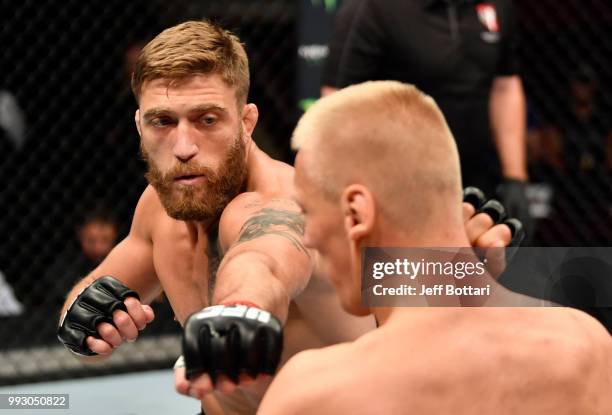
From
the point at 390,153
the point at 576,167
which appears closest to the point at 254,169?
the point at 390,153

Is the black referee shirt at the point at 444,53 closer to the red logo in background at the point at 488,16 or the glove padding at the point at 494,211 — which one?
the red logo in background at the point at 488,16

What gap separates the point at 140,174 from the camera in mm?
3617

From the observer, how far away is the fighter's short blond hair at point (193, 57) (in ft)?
5.02

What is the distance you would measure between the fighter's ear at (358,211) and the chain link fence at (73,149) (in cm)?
238

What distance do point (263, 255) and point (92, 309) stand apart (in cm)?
34

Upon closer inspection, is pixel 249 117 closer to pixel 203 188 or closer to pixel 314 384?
pixel 203 188

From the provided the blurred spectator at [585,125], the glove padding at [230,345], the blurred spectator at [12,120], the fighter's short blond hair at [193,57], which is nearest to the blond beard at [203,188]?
the fighter's short blond hair at [193,57]

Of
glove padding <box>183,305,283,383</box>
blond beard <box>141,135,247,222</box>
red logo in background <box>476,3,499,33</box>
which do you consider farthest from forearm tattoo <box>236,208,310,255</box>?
red logo in background <box>476,3,499,33</box>

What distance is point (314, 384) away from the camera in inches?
38.7

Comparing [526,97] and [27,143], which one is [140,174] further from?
[526,97]

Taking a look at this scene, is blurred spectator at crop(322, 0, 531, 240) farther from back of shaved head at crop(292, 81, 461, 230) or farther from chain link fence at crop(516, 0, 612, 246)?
back of shaved head at crop(292, 81, 461, 230)

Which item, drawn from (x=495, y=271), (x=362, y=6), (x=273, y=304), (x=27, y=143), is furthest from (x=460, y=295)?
(x=27, y=143)

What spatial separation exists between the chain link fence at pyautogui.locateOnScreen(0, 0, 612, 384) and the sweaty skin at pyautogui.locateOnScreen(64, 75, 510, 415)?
170cm

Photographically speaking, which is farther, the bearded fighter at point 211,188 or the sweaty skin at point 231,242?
the bearded fighter at point 211,188
